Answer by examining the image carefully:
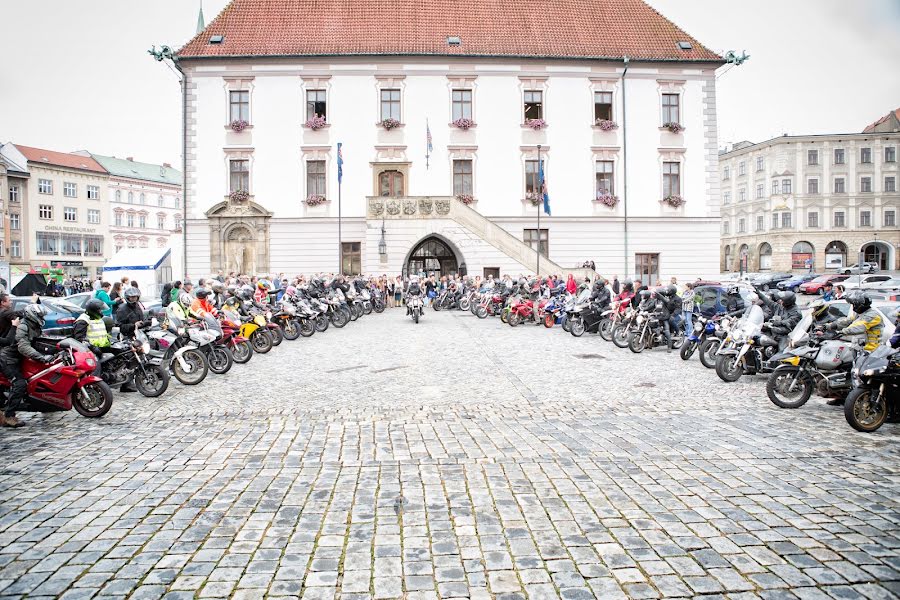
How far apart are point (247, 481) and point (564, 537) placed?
9.27 ft

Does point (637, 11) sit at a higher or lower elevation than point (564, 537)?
higher

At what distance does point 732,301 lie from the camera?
17.5m

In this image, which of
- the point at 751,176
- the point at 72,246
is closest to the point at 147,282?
the point at 72,246

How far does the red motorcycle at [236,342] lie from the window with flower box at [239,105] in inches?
906

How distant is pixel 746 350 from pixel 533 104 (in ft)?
87.1

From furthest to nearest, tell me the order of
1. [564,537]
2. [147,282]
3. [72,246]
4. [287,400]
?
[72,246]
[147,282]
[287,400]
[564,537]

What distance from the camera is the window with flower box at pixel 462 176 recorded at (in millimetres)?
34250

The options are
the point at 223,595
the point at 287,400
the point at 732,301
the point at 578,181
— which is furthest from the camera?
the point at 578,181

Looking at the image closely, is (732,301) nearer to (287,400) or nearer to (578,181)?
(287,400)

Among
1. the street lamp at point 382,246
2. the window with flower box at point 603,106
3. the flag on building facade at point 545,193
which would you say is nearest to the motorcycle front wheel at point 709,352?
the flag on building facade at point 545,193

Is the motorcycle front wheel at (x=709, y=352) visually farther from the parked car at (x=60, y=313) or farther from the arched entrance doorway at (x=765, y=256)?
the arched entrance doorway at (x=765, y=256)

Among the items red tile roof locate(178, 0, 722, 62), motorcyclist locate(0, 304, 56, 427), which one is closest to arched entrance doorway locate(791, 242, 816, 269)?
red tile roof locate(178, 0, 722, 62)

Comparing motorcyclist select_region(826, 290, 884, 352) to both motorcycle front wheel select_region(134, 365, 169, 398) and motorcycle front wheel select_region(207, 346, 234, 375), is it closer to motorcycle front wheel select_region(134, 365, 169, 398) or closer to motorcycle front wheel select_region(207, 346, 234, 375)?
motorcycle front wheel select_region(134, 365, 169, 398)

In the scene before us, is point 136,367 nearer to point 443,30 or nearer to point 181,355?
point 181,355
